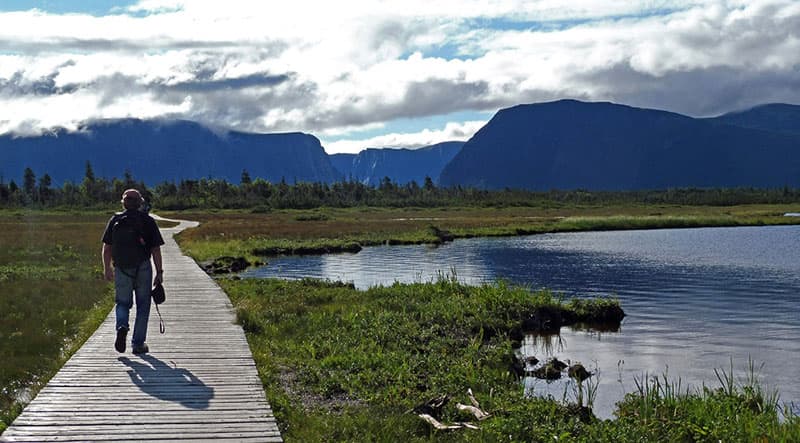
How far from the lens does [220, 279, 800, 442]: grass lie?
37.7 ft

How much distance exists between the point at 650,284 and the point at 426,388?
92.0ft

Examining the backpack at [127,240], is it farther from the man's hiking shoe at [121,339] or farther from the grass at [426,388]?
the grass at [426,388]

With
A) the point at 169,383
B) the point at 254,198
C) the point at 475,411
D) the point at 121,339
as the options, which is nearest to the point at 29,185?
the point at 254,198

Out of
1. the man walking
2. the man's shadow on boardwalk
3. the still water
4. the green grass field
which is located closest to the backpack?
the man walking

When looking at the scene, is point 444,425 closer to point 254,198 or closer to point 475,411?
point 475,411

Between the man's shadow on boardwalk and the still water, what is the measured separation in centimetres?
802

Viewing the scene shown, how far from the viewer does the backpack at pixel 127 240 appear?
14.5 m

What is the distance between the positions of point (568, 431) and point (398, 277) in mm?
30025

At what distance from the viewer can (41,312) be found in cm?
2308

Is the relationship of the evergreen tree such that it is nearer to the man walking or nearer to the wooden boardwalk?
the wooden boardwalk

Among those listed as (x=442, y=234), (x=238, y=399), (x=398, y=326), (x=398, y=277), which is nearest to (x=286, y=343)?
(x=398, y=326)

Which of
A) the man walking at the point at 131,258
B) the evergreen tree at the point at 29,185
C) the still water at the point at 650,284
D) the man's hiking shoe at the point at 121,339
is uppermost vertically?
the evergreen tree at the point at 29,185

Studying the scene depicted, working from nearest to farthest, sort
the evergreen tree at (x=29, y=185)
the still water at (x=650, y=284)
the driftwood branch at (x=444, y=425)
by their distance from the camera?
1. the driftwood branch at (x=444, y=425)
2. the still water at (x=650, y=284)
3. the evergreen tree at (x=29, y=185)

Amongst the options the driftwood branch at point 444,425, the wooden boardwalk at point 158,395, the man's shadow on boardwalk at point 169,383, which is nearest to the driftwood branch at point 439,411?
the driftwood branch at point 444,425
